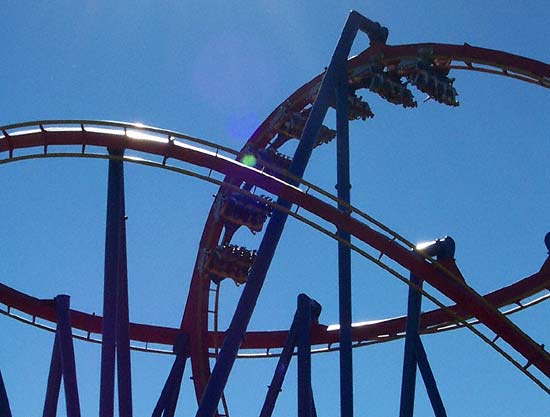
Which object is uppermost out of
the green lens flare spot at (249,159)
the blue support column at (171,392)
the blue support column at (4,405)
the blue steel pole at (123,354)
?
the green lens flare spot at (249,159)

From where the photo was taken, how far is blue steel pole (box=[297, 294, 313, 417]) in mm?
13938

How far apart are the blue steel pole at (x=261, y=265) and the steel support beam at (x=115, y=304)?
1.38 m

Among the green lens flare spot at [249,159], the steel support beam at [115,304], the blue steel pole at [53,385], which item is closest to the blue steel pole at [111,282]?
the steel support beam at [115,304]

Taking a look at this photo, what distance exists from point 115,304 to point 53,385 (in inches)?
134

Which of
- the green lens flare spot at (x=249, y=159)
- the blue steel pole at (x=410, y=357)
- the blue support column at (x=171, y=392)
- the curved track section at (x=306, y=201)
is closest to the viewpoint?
the curved track section at (x=306, y=201)

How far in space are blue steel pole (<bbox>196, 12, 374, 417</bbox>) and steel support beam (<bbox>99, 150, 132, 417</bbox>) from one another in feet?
4.52

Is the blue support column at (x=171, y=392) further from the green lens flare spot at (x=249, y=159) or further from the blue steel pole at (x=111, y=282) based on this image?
the blue steel pole at (x=111, y=282)

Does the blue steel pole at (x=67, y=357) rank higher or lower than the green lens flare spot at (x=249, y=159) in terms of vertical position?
lower

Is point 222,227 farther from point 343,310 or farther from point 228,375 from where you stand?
point 228,375

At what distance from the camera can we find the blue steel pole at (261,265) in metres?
11.9

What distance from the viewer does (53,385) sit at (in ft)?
49.7

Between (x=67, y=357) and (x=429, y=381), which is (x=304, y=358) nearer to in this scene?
(x=429, y=381)

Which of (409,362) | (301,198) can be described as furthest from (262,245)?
(409,362)

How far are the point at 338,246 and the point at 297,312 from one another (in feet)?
4.94
